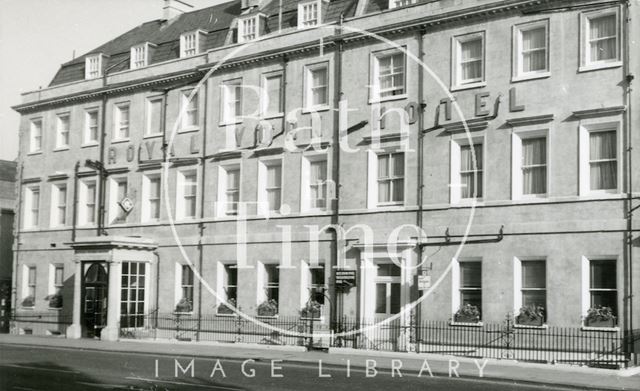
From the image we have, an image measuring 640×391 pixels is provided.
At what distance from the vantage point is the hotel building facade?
26.7 m

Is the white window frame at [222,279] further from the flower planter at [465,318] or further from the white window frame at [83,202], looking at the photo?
the flower planter at [465,318]

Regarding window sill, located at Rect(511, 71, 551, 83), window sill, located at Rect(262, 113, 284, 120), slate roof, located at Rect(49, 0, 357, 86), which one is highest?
slate roof, located at Rect(49, 0, 357, 86)

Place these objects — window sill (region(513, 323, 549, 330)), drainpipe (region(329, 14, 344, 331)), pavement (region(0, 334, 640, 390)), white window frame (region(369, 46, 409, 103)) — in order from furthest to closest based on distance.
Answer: drainpipe (region(329, 14, 344, 331))
white window frame (region(369, 46, 409, 103))
window sill (region(513, 323, 549, 330))
pavement (region(0, 334, 640, 390))

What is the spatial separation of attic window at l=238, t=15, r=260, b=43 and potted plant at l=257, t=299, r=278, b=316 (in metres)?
11.3

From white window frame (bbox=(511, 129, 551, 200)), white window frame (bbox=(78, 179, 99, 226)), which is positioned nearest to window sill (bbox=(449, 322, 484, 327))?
white window frame (bbox=(511, 129, 551, 200))

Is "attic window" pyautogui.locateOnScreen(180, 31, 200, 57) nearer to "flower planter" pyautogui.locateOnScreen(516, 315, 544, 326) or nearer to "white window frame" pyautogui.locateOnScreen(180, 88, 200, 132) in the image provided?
"white window frame" pyautogui.locateOnScreen(180, 88, 200, 132)

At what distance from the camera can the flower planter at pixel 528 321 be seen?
26.8 metres

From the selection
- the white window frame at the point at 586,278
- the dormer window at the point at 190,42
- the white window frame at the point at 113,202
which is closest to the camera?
the white window frame at the point at 586,278

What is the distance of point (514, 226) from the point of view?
27.8 m

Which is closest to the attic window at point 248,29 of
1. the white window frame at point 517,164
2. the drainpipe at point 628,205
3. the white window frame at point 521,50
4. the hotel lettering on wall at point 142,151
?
the hotel lettering on wall at point 142,151

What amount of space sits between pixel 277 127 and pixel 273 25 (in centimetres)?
515

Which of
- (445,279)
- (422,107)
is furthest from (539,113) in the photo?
(445,279)

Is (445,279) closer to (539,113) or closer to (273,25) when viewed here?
(539,113)

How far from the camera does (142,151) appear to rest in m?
39.4
